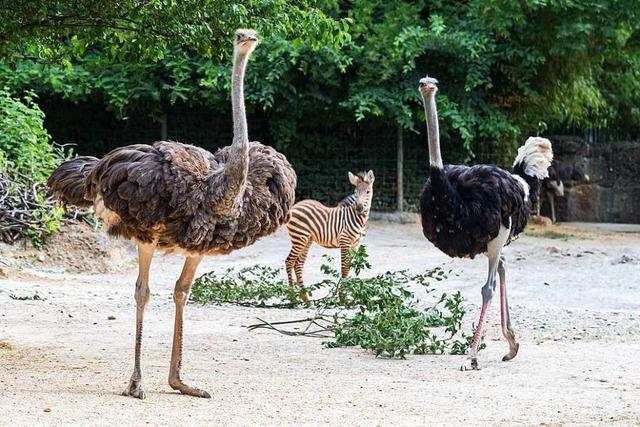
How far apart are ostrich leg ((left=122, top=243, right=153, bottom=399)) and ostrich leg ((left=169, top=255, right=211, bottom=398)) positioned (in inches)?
7.9

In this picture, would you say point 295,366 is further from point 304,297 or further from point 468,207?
point 304,297

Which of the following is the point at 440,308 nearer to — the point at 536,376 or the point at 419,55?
the point at 536,376

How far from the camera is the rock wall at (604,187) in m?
21.0

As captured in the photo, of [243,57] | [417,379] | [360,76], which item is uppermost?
[360,76]

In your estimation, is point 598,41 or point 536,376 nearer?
point 536,376

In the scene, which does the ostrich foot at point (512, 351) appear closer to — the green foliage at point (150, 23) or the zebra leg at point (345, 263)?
the green foliage at point (150, 23)

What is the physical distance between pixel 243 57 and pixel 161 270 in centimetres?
687

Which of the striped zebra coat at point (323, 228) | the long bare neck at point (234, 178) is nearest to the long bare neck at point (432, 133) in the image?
the long bare neck at point (234, 178)

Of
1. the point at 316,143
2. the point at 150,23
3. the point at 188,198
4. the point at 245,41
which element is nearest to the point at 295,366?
the point at 188,198

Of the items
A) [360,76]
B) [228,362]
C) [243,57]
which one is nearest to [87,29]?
[243,57]

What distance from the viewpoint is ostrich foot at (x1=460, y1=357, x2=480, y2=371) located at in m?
6.87

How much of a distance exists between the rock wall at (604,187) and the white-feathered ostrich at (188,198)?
52.0 ft

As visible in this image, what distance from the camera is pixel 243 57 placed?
574cm

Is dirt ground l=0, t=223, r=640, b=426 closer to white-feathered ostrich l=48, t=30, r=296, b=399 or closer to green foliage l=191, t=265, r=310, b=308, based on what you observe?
green foliage l=191, t=265, r=310, b=308
